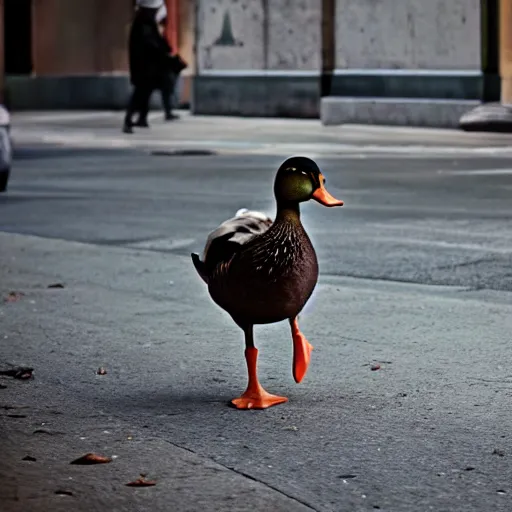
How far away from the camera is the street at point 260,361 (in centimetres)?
462

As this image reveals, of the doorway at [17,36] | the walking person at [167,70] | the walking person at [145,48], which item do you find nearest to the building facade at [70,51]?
the doorway at [17,36]

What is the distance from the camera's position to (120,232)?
11.3m

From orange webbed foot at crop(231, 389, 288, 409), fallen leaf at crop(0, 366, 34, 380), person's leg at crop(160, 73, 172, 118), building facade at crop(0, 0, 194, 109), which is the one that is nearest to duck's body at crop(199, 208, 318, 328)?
orange webbed foot at crop(231, 389, 288, 409)

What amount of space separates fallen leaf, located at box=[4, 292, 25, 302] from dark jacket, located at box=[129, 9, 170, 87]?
1639 cm

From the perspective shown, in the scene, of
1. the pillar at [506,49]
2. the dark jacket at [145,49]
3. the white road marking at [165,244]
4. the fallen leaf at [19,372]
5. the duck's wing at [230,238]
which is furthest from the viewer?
the dark jacket at [145,49]

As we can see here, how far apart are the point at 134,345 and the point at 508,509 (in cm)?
287

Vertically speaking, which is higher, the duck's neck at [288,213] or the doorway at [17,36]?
the doorway at [17,36]

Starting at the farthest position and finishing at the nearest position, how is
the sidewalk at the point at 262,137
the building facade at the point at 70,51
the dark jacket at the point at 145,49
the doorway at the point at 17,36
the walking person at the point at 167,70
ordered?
the doorway at the point at 17,36 < the building facade at the point at 70,51 < the walking person at the point at 167,70 < the dark jacket at the point at 145,49 < the sidewalk at the point at 262,137

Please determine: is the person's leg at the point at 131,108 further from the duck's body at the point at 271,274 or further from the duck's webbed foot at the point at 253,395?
the duck's body at the point at 271,274

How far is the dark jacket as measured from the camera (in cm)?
2442

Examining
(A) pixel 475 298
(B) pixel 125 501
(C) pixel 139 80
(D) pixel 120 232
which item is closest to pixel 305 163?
(B) pixel 125 501

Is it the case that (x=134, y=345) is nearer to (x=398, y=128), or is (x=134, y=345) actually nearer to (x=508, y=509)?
(x=508, y=509)

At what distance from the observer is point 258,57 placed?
29.1 m

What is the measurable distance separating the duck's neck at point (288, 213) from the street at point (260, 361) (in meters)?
0.69
